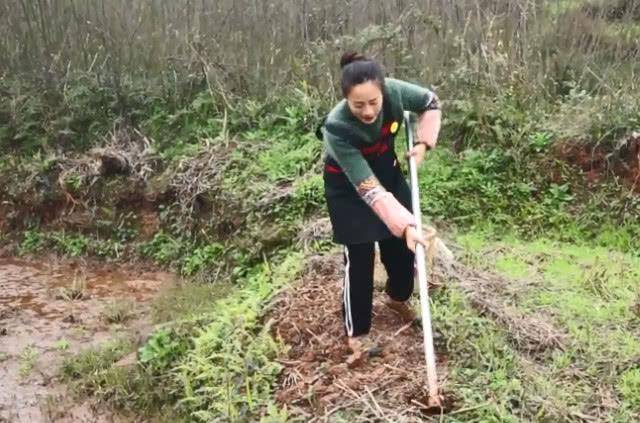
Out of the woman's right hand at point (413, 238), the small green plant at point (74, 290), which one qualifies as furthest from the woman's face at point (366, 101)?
the small green plant at point (74, 290)

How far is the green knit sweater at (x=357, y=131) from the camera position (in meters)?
3.06

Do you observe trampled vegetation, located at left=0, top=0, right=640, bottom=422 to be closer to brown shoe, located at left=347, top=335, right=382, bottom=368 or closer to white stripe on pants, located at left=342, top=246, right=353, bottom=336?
brown shoe, located at left=347, top=335, right=382, bottom=368

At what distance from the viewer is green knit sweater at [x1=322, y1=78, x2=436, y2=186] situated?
306 cm

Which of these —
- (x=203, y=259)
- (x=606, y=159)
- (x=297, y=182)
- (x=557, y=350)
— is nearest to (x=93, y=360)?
(x=203, y=259)

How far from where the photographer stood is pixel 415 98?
130 inches

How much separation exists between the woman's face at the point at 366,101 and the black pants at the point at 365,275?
52 cm

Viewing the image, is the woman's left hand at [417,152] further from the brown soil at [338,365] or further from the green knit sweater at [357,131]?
the brown soil at [338,365]

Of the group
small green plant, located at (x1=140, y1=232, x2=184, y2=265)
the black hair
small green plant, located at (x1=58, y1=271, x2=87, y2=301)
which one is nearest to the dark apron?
the black hair

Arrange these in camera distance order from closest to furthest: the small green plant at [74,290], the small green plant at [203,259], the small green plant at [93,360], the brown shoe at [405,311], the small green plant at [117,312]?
1. the brown shoe at [405,311]
2. the small green plant at [93,360]
3. the small green plant at [117,312]
4. the small green plant at [74,290]
5. the small green plant at [203,259]

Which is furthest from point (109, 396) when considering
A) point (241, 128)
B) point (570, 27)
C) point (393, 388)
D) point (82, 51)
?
point (570, 27)

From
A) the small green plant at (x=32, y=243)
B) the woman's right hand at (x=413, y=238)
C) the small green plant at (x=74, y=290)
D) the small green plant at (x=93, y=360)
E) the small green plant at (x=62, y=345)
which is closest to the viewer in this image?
the woman's right hand at (x=413, y=238)

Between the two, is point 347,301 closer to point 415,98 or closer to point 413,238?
point 413,238

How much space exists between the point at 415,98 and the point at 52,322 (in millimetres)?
2762

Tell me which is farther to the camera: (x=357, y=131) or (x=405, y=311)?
(x=405, y=311)
